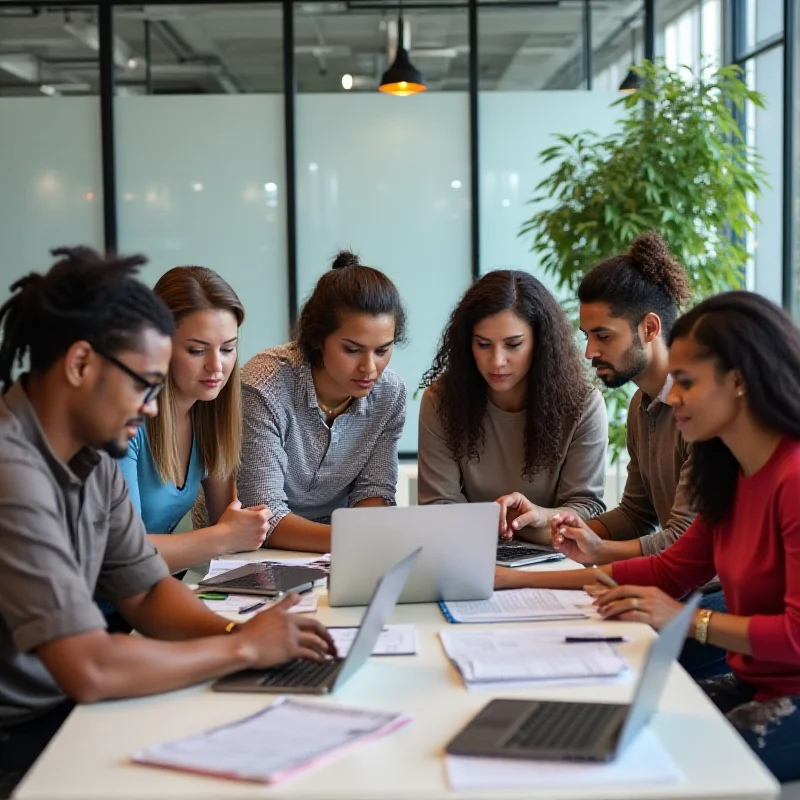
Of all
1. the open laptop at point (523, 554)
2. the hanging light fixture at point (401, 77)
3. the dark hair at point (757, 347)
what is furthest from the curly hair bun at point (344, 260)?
the hanging light fixture at point (401, 77)

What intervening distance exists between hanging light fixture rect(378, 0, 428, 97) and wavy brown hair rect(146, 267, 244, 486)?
136 inches

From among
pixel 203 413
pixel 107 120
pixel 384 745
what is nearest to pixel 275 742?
pixel 384 745

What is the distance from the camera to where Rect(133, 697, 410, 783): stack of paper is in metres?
1.37

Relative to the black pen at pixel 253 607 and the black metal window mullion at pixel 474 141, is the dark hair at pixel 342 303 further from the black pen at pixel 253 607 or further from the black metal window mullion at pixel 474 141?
the black metal window mullion at pixel 474 141

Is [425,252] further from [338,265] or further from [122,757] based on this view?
[122,757]

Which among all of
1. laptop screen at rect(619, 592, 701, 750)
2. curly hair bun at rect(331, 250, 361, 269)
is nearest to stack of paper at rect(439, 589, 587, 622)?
laptop screen at rect(619, 592, 701, 750)

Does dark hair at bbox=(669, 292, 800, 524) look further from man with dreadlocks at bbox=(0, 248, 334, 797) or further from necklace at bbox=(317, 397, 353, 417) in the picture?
necklace at bbox=(317, 397, 353, 417)

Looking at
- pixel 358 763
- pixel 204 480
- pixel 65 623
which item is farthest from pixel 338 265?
pixel 358 763

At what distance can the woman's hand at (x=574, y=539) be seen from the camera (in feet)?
8.34

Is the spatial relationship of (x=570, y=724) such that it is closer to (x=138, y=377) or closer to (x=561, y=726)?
(x=561, y=726)

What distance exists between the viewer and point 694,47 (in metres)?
6.50

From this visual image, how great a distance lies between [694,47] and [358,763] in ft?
19.5

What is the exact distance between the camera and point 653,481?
9.89ft

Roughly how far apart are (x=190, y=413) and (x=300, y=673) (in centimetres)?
133
